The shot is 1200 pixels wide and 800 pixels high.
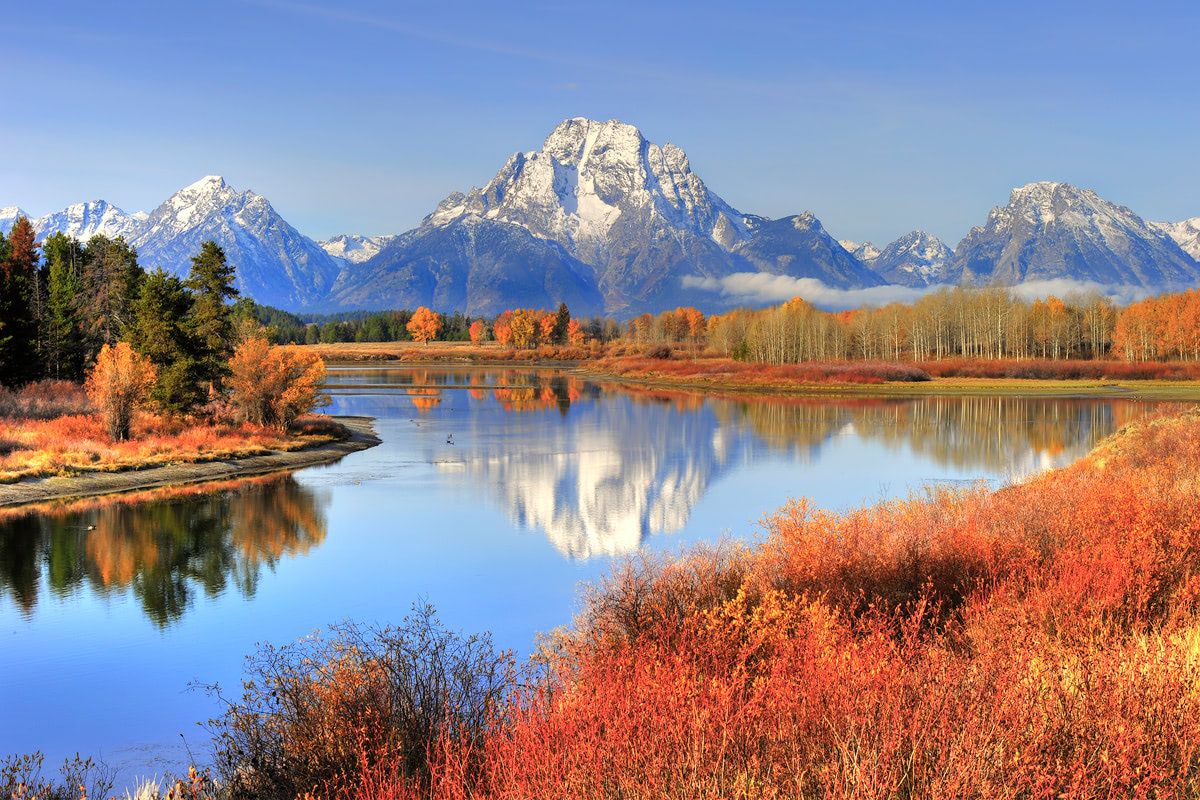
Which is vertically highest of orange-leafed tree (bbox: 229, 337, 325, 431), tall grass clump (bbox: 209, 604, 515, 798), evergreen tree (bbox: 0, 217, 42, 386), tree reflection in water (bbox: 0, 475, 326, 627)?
evergreen tree (bbox: 0, 217, 42, 386)

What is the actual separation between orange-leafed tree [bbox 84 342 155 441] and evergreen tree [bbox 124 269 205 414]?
2359 millimetres

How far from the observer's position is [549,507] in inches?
1163

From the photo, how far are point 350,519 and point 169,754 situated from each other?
16435mm

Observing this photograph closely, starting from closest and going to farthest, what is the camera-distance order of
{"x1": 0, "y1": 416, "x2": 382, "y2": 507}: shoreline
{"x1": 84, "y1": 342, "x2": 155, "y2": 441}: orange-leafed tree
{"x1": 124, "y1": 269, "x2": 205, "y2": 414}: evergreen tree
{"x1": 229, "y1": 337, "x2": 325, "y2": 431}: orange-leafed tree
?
{"x1": 0, "y1": 416, "x2": 382, "y2": 507}: shoreline < {"x1": 84, "y1": 342, "x2": 155, "y2": 441}: orange-leafed tree < {"x1": 124, "y1": 269, "x2": 205, "y2": 414}: evergreen tree < {"x1": 229, "y1": 337, "x2": 325, "y2": 431}: orange-leafed tree

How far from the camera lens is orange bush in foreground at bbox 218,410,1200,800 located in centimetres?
567

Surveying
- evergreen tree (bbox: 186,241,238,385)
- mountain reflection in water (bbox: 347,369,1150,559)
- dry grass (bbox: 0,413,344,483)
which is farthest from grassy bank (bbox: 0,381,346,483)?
mountain reflection in water (bbox: 347,369,1150,559)

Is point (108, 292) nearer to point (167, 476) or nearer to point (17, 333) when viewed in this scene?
point (17, 333)

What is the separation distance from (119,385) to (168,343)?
18.3 ft

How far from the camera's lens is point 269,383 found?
45.2m

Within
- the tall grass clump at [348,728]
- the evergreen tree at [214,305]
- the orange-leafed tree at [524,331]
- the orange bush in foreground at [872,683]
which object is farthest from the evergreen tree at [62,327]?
the orange-leafed tree at [524,331]

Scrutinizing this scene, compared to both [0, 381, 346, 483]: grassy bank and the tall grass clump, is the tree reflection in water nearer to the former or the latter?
[0, 381, 346, 483]: grassy bank

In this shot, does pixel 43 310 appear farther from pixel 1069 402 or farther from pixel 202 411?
pixel 1069 402

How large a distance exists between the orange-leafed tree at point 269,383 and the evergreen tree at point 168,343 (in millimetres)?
2224

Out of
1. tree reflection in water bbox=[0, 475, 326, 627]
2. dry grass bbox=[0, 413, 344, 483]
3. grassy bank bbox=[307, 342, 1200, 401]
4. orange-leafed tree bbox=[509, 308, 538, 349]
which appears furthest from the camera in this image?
orange-leafed tree bbox=[509, 308, 538, 349]
